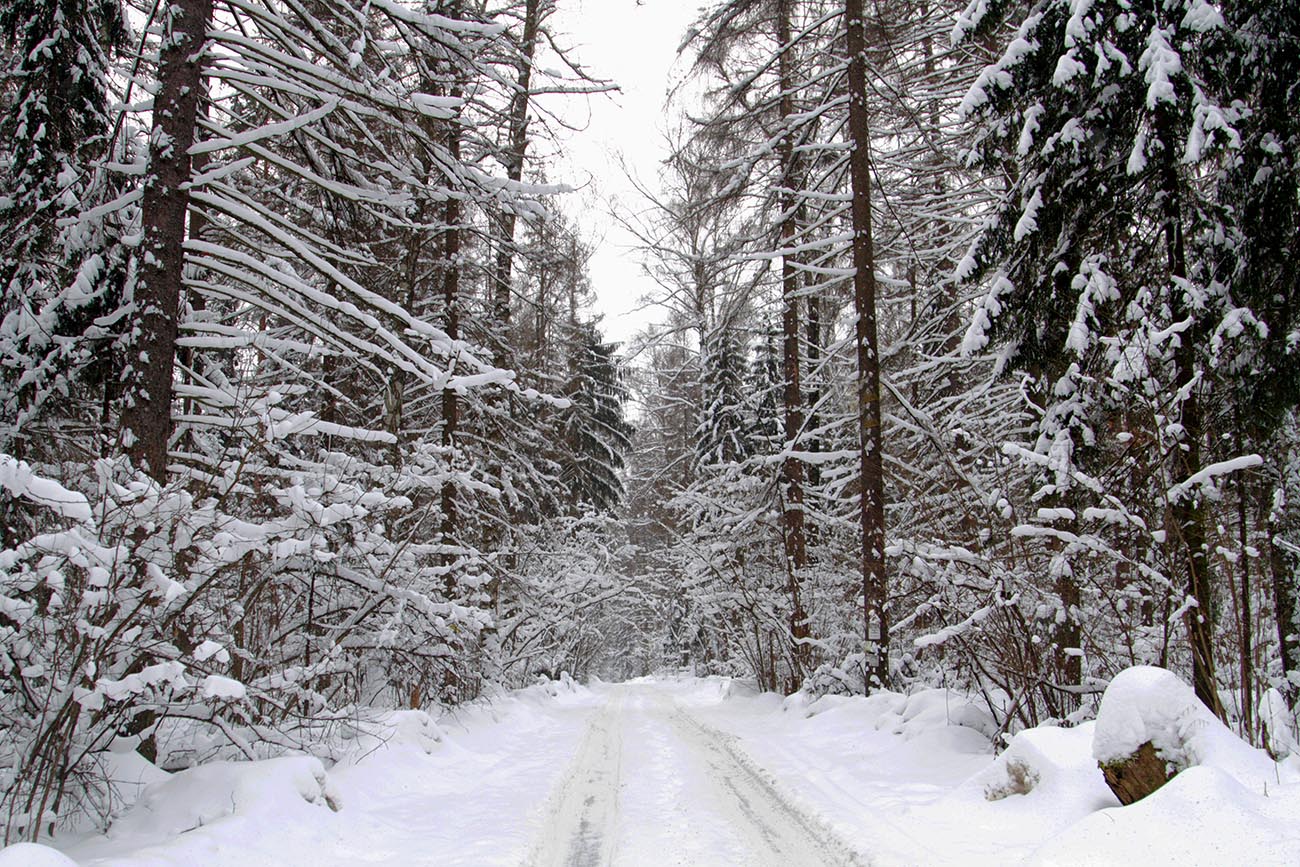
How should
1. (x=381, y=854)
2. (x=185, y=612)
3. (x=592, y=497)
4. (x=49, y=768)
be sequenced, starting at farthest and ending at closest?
1. (x=592, y=497)
2. (x=381, y=854)
3. (x=185, y=612)
4. (x=49, y=768)

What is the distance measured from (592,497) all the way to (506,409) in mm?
13518

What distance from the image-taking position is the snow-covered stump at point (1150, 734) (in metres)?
3.71

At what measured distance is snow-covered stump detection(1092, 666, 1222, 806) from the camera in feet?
12.2

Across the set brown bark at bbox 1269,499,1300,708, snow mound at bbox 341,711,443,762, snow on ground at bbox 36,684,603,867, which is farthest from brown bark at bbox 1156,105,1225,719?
snow mound at bbox 341,711,443,762

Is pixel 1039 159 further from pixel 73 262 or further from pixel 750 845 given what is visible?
pixel 73 262

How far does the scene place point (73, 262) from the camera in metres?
5.05

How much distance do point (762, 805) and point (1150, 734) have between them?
2.72 metres

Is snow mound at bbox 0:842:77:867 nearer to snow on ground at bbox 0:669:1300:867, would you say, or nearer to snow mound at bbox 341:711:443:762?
snow on ground at bbox 0:669:1300:867

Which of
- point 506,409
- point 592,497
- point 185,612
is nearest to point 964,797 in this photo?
point 185,612

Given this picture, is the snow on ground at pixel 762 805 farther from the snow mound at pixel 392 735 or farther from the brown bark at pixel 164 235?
the brown bark at pixel 164 235

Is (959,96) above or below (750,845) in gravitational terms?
above

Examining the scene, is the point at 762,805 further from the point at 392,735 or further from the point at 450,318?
the point at 450,318

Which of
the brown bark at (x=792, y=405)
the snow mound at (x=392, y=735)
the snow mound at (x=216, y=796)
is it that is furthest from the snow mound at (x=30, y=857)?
the brown bark at (x=792, y=405)

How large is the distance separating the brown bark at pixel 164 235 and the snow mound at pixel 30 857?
2.48 meters
